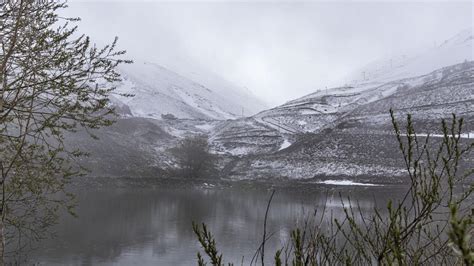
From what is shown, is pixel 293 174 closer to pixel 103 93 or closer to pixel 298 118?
pixel 298 118

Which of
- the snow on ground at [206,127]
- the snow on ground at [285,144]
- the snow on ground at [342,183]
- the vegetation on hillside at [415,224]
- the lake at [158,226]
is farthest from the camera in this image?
the snow on ground at [206,127]

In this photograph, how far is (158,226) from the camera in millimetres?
29891

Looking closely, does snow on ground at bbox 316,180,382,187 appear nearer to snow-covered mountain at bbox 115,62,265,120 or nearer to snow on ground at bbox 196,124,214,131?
snow on ground at bbox 196,124,214,131

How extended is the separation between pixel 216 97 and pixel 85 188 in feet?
478

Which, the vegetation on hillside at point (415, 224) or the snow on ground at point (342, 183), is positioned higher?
the vegetation on hillside at point (415, 224)

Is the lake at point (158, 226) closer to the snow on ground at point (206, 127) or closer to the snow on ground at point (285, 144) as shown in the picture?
the snow on ground at point (285, 144)

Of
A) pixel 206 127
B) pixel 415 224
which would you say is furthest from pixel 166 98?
pixel 415 224

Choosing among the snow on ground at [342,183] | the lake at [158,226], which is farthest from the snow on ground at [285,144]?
the lake at [158,226]

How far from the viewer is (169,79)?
187750 millimetres

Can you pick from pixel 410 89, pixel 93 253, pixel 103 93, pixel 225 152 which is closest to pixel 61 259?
pixel 93 253

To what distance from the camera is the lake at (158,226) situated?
2109 cm

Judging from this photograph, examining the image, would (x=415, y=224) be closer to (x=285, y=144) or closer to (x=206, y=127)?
(x=285, y=144)

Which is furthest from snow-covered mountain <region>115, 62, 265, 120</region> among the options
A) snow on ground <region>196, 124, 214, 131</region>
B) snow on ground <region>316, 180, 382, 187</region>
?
snow on ground <region>316, 180, 382, 187</region>

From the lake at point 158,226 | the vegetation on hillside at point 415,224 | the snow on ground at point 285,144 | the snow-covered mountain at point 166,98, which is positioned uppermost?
the snow-covered mountain at point 166,98
